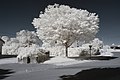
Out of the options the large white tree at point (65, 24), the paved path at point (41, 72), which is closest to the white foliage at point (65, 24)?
the large white tree at point (65, 24)

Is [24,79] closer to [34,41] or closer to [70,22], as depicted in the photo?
[70,22]

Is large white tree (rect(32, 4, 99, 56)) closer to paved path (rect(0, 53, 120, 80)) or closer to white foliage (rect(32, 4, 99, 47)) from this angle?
white foliage (rect(32, 4, 99, 47))

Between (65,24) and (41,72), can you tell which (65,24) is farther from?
(41,72)

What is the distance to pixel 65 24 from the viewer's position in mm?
31422

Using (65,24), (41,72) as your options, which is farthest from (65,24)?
(41,72)

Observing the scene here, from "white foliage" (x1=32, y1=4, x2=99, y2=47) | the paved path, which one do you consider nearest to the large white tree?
"white foliage" (x1=32, y1=4, x2=99, y2=47)

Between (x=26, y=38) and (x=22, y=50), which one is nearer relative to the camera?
(x=22, y=50)

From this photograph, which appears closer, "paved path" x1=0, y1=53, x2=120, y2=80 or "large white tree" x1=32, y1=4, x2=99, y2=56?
"paved path" x1=0, y1=53, x2=120, y2=80

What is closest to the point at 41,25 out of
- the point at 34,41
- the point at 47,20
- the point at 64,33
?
the point at 47,20

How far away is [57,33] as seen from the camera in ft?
108

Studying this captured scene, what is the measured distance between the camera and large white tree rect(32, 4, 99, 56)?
3212 cm

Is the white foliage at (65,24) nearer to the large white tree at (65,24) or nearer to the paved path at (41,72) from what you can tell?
the large white tree at (65,24)

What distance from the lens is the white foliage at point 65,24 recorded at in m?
32.1

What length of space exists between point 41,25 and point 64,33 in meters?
3.51
